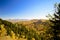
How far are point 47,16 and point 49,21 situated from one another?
2.57 feet

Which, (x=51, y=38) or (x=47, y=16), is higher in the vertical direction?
(x=47, y=16)

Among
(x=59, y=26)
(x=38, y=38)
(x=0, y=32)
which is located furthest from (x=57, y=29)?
(x=38, y=38)

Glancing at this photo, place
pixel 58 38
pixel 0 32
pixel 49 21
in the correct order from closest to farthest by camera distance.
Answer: pixel 58 38 < pixel 49 21 < pixel 0 32

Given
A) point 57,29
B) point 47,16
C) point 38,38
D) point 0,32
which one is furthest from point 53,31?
point 38,38

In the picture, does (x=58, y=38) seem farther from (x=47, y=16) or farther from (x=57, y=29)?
(x=47, y=16)

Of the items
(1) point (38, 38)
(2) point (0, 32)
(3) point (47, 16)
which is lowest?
(1) point (38, 38)

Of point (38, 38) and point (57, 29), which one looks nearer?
point (57, 29)

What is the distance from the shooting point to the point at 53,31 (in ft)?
64.1

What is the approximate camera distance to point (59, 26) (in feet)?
62.7

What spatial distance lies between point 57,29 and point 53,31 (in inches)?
21.6

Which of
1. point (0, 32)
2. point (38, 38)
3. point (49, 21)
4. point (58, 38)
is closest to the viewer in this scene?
point (58, 38)

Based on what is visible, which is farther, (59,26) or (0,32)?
(0,32)

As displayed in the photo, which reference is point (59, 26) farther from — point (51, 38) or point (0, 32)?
point (0, 32)

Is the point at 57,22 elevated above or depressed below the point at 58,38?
above
